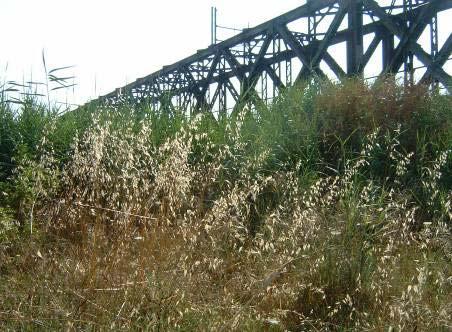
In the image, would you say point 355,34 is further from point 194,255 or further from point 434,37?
point 194,255

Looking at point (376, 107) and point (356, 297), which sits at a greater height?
point (376, 107)

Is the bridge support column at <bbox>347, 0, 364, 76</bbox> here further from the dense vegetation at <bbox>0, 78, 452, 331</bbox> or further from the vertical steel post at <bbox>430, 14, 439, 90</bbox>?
the dense vegetation at <bbox>0, 78, 452, 331</bbox>

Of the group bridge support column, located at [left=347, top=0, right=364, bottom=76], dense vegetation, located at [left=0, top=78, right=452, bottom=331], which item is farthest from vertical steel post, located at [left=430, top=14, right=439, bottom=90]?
dense vegetation, located at [left=0, top=78, right=452, bottom=331]

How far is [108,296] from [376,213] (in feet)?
6.58

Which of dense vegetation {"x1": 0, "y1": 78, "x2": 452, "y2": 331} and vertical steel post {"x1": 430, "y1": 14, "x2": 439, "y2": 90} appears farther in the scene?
vertical steel post {"x1": 430, "y1": 14, "x2": 439, "y2": 90}

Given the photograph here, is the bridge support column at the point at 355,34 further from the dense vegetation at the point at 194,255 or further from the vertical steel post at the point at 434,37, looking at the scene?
the dense vegetation at the point at 194,255

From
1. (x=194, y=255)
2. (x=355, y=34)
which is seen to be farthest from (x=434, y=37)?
(x=194, y=255)

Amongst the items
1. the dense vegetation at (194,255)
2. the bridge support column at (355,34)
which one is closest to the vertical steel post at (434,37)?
the bridge support column at (355,34)

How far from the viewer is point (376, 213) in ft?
13.5

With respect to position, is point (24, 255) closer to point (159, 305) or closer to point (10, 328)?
point (10, 328)

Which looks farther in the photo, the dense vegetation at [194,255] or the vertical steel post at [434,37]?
the vertical steel post at [434,37]

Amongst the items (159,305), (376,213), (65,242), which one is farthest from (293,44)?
(159,305)

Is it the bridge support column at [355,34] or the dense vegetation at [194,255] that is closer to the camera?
the dense vegetation at [194,255]

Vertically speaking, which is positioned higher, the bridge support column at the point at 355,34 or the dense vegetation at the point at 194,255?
the bridge support column at the point at 355,34
